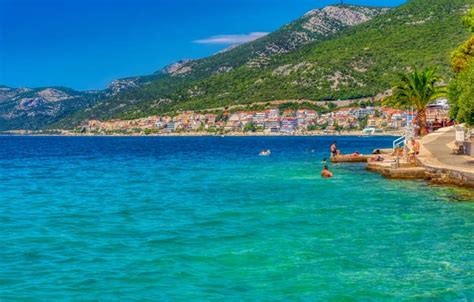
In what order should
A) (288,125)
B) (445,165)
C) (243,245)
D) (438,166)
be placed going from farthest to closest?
(288,125), (445,165), (438,166), (243,245)

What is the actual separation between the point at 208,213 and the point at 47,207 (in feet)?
26.6

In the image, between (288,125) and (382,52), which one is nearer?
(382,52)

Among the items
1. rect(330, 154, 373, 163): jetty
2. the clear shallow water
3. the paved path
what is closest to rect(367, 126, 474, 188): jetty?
the paved path

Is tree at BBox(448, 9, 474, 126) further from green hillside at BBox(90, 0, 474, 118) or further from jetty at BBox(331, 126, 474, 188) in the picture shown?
green hillside at BBox(90, 0, 474, 118)

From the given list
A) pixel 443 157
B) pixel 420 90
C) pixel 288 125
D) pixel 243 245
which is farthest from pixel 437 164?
pixel 288 125

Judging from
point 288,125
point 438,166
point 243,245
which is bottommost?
point 243,245

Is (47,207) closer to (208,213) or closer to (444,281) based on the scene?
(208,213)

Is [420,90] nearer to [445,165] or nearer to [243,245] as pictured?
[445,165]

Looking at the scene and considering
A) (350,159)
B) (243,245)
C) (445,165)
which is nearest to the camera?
(243,245)

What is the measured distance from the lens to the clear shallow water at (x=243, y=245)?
1198 cm

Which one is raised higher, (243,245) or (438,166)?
(438,166)

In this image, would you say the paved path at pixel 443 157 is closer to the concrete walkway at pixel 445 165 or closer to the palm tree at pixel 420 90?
the concrete walkway at pixel 445 165

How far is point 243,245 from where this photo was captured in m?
16.2

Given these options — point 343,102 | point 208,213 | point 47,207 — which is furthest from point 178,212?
point 343,102
